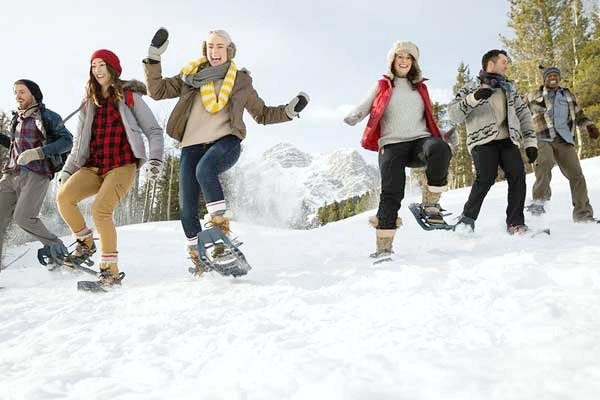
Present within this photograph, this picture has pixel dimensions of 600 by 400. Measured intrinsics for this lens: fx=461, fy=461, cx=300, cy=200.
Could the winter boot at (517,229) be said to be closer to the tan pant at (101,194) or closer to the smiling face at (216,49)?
the smiling face at (216,49)

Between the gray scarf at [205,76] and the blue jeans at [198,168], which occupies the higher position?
the gray scarf at [205,76]

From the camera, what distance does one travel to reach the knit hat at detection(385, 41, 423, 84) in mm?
4203

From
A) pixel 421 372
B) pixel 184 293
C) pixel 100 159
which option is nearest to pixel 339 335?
pixel 421 372

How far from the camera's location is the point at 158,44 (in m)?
3.83

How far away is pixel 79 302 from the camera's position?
329 centimetres

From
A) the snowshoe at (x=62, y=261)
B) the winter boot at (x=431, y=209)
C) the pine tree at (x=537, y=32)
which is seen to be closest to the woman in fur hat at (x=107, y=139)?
the snowshoe at (x=62, y=261)

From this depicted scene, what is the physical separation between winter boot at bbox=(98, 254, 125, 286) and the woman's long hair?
4.59 ft

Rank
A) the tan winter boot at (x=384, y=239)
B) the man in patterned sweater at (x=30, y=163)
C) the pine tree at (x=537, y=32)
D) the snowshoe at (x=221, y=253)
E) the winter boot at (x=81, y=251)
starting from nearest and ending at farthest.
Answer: the snowshoe at (x=221, y=253) → the tan winter boot at (x=384, y=239) → the winter boot at (x=81, y=251) → the man in patterned sweater at (x=30, y=163) → the pine tree at (x=537, y=32)

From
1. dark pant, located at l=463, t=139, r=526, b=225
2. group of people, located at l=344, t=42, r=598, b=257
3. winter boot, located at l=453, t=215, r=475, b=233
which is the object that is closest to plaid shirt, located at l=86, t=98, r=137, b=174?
group of people, located at l=344, t=42, r=598, b=257

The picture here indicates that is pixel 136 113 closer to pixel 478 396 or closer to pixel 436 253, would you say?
pixel 436 253

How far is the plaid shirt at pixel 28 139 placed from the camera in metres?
4.83

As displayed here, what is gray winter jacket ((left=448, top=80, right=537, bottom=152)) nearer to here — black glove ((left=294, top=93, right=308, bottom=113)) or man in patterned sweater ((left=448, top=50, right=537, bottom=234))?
man in patterned sweater ((left=448, top=50, right=537, bottom=234))

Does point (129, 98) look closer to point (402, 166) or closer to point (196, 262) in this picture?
point (196, 262)

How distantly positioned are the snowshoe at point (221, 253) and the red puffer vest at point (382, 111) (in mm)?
1689
